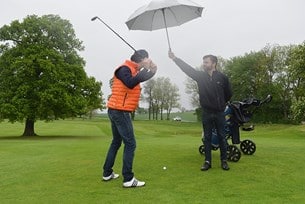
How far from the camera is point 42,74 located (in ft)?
125

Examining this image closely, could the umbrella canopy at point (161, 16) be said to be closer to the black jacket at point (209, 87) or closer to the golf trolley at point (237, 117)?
the black jacket at point (209, 87)

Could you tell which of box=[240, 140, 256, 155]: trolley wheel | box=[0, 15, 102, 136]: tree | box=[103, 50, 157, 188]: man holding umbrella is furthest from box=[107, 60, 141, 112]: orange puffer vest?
box=[0, 15, 102, 136]: tree

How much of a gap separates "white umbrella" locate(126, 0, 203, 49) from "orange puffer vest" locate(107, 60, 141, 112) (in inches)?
91.4

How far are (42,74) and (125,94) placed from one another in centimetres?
3208

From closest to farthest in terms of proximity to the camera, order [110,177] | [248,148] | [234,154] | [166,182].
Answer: [166,182] → [110,177] → [234,154] → [248,148]

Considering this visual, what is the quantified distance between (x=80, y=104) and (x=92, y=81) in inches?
153

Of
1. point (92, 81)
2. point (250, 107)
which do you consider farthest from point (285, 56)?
point (250, 107)

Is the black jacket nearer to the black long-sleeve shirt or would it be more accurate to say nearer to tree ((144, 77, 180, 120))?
the black long-sleeve shirt

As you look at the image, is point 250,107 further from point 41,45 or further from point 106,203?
point 41,45

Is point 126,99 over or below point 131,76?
below

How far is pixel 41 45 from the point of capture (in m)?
39.0

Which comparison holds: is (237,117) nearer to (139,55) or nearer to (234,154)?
(234,154)

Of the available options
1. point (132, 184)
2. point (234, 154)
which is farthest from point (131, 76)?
point (234, 154)

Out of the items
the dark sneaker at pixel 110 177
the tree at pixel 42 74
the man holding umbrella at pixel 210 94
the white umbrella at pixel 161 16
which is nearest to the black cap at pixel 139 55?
the man holding umbrella at pixel 210 94
